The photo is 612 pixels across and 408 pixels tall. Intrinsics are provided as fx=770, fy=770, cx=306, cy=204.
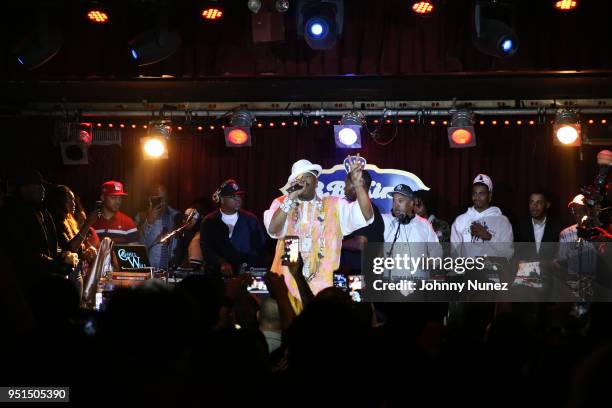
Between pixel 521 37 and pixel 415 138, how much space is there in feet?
9.65

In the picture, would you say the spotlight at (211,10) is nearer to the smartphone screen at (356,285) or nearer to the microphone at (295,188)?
the microphone at (295,188)

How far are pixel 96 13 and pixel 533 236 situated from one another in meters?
5.88

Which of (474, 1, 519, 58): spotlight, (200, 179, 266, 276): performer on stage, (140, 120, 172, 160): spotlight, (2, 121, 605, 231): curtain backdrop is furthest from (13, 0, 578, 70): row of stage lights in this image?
(2, 121, 605, 231): curtain backdrop

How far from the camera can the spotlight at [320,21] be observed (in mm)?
7719

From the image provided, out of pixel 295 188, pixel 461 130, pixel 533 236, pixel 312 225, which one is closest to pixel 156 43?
pixel 295 188

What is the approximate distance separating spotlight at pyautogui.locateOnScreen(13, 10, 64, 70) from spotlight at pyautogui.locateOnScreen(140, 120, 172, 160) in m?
2.14

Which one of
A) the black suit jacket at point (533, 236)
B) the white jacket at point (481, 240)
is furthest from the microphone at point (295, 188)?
the black suit jacket at point (533, 236)

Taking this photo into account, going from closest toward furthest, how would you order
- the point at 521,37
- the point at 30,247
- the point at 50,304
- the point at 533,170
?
the point at 50,304, the point at 30,247, the point at 521,37, the point at 533,170

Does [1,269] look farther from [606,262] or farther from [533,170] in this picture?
[533,170]

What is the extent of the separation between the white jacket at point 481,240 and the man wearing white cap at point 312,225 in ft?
7.44

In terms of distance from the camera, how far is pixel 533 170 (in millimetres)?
10477

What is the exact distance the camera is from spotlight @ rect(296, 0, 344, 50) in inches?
304

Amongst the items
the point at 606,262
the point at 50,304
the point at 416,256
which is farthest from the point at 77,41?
the point at 606,262

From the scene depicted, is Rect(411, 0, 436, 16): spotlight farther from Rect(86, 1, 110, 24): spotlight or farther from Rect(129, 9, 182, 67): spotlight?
Rect(86, 1, 110, 24): spotlight
